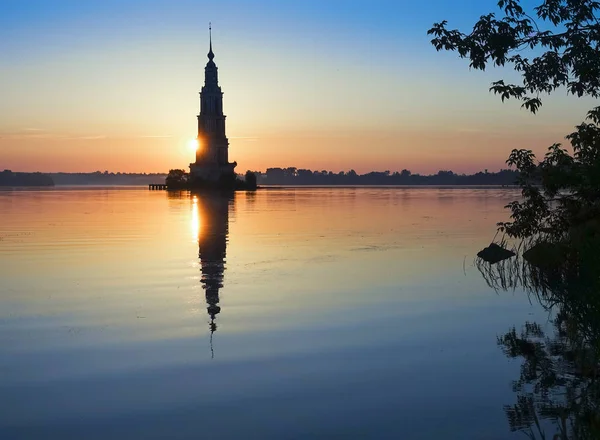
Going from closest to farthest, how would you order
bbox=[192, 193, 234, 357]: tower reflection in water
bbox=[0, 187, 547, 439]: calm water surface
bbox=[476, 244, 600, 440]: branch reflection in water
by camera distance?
bbox=[476, 244, 600, 440]: branch reflection in water < bbox=[0, 187, 547, 439]: calm water surface < bbox=[192, 193, 234, 357]: tower reflection in water

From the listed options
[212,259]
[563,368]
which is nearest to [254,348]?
[563,368]

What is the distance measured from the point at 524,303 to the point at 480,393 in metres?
9.91

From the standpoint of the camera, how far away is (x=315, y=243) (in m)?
43.6

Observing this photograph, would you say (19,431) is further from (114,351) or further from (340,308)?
(340,308)

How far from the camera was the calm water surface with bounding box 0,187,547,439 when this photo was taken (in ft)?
36.5

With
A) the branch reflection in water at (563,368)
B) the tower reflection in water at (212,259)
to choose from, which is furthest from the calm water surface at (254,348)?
the branch reflection in water at (563,368)

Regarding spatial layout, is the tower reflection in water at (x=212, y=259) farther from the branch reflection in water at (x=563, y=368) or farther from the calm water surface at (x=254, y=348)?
the branch reflection in water at (x=563, y=368)

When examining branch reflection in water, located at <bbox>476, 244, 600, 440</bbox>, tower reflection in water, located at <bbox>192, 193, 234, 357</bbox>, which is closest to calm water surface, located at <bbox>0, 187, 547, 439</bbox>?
tower reflection in water, located at <bbox>192, 193, 234, 357</bbox>

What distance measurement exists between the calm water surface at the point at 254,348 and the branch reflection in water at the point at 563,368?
0.39m

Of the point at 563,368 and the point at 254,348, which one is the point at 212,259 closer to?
the point at 254,348

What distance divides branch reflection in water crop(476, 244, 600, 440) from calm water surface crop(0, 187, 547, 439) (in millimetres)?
391

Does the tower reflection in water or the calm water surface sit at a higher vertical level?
the calm water surface

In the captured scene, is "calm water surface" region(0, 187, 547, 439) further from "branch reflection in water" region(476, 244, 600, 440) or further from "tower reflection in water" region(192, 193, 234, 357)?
"branch reflection in water" region(476, 244, 600, 440)

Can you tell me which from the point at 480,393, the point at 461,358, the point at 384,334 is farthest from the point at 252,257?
the point at 480,393
